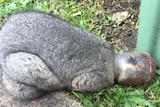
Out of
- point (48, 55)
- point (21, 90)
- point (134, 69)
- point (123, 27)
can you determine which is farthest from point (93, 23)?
point (21, 90)

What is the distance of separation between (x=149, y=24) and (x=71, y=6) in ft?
4.45

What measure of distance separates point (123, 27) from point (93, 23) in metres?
0.37

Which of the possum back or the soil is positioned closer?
the possum back

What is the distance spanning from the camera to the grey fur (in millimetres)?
4059

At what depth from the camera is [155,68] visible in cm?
439

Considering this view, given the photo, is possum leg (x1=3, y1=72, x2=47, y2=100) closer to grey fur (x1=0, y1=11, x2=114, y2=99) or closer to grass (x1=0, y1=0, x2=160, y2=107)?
grey fur (x1=0, y1=11, x2=114, y2=99)

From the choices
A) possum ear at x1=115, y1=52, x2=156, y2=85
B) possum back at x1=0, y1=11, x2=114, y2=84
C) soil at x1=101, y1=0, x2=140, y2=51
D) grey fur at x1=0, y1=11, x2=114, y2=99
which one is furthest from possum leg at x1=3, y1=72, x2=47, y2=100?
soil at x1=101, y1=0, x2=140, y2=51

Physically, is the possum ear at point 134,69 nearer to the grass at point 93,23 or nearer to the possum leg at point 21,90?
the grass at point 93,23

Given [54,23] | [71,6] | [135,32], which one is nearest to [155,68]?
[135,32]

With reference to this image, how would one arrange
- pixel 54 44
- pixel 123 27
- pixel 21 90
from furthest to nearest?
pixel 123 27, pixel 21 90, pixel 54 44

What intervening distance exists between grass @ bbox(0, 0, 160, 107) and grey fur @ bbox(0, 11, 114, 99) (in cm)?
17

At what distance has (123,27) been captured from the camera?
510 centimetres

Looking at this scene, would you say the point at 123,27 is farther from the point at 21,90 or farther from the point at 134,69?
the point at 21,90

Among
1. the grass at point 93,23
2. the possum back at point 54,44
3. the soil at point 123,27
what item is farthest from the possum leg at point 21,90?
the soil at point 123,27
